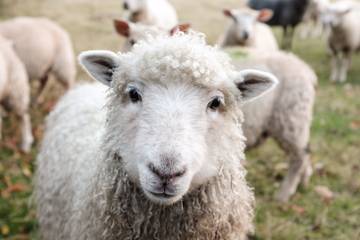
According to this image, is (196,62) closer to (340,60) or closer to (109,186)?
(109,186)

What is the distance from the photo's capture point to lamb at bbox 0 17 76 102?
5543mm

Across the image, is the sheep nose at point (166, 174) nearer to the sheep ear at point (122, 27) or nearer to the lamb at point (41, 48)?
the sheep ear at point (122, 27)

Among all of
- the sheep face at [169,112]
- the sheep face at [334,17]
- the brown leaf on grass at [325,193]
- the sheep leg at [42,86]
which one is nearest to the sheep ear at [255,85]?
the sheep face at [169,112]

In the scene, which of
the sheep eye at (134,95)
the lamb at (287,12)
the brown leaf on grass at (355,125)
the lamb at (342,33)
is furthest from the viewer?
the lamb at (287,12)

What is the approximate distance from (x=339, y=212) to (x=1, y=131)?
3.95 meters

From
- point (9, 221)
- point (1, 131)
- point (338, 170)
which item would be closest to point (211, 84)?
point (9, 221)

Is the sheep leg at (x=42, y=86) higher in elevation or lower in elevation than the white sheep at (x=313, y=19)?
higher

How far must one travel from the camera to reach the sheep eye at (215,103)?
81.2 inches

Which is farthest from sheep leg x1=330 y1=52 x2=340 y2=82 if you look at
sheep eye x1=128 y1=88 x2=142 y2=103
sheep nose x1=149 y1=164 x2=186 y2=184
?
sheep nose x1=149 y1=164 x2=186 y2=184

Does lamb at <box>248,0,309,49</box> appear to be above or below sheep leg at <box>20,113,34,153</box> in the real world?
below

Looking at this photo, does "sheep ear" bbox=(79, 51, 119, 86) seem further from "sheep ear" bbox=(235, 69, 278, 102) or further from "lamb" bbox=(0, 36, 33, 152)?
"lamb" bbox=(0, 36, 33, 152)

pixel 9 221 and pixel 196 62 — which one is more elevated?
pixel 196 62

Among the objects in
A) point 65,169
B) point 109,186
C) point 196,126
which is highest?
point 196,126

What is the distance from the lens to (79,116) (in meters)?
3.24
